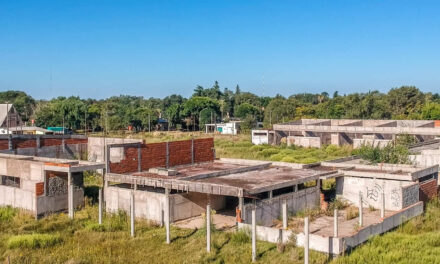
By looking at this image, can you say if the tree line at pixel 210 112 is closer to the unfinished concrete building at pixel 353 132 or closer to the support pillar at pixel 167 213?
the unfinished concrete building at pixel 353 132

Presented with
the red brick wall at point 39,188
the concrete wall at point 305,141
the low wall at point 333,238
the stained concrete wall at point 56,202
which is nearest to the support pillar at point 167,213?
the low wall at point 333,238

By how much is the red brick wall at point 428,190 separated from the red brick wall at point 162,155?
10.9 meters

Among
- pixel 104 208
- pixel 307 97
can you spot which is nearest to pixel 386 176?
pixel 104 208

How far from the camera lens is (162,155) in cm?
2320

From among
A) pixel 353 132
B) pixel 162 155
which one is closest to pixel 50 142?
pixel 162 155

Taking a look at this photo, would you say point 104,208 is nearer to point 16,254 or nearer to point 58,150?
point 16,254

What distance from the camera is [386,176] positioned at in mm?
19562

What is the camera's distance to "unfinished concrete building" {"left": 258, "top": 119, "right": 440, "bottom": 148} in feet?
130

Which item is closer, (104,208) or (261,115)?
(104,208)

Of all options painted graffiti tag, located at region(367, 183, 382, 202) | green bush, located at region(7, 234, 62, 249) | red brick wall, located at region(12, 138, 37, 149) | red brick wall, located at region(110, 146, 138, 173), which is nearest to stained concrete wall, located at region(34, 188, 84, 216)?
red brick wall, located at region(110, 146, 138, 173)

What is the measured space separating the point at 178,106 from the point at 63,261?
195 feet

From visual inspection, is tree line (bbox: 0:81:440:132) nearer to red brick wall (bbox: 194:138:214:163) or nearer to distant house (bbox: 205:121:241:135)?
distant house (bbox: 205:121:241:135)

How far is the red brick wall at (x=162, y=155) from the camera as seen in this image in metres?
21.0

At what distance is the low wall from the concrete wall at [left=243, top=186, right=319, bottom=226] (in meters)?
1.43
